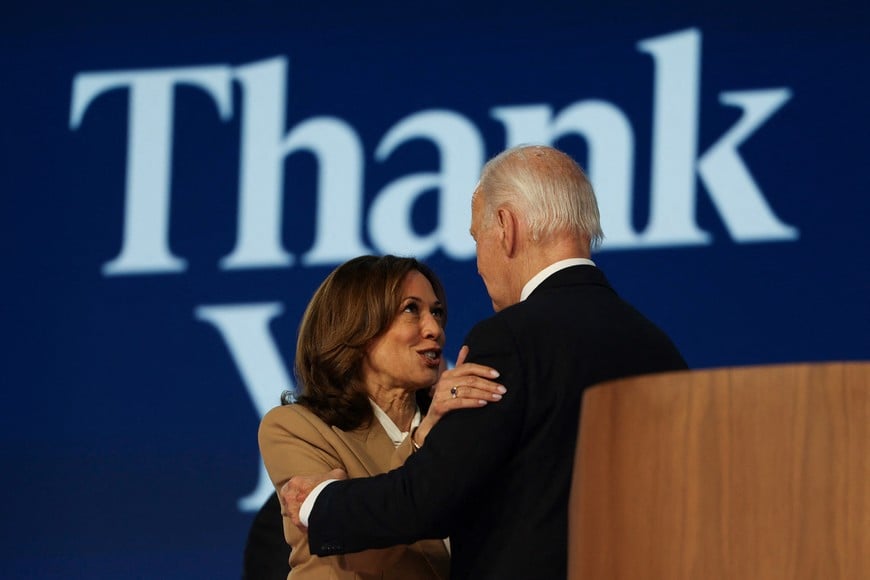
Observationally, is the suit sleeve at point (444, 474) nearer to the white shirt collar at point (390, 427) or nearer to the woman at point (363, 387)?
the woman at point (363, 387)

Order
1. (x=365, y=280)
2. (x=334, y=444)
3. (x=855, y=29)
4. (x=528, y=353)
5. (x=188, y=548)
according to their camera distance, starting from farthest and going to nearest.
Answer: (x=188, y=548) → (x=855, y=29) → (x=365, y=280) → (x=334, y=444) → (x=528, y=353)

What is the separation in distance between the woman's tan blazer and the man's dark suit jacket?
373 millimetres

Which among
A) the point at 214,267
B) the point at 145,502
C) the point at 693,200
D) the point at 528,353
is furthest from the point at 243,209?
the point at 528,353

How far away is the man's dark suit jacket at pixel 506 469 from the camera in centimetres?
236

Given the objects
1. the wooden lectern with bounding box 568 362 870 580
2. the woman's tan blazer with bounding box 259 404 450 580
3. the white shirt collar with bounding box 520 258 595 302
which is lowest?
the woman's tan blazer with bounding box 259 404 450 580

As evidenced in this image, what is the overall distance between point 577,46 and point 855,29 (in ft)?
2.74

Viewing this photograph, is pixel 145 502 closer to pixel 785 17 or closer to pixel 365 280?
pixel 365 280

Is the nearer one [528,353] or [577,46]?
[528,353]

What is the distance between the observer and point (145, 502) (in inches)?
192

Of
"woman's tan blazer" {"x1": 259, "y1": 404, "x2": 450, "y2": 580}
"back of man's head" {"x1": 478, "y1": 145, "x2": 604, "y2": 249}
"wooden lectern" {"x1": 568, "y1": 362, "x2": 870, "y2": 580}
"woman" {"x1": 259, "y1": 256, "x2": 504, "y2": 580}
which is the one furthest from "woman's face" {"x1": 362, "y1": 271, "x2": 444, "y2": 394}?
"wooden lectern" {"x1": 568, "y1": 362, "x2": 870, "y2": 580}

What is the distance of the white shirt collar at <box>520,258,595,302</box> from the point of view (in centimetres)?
259

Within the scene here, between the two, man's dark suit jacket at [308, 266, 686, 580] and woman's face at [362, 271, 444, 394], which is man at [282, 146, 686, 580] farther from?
woman's face at [362, 271, 444, 394]

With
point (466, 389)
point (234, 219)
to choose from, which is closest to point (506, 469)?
point (466, 389)

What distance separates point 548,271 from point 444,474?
1.45 feet
